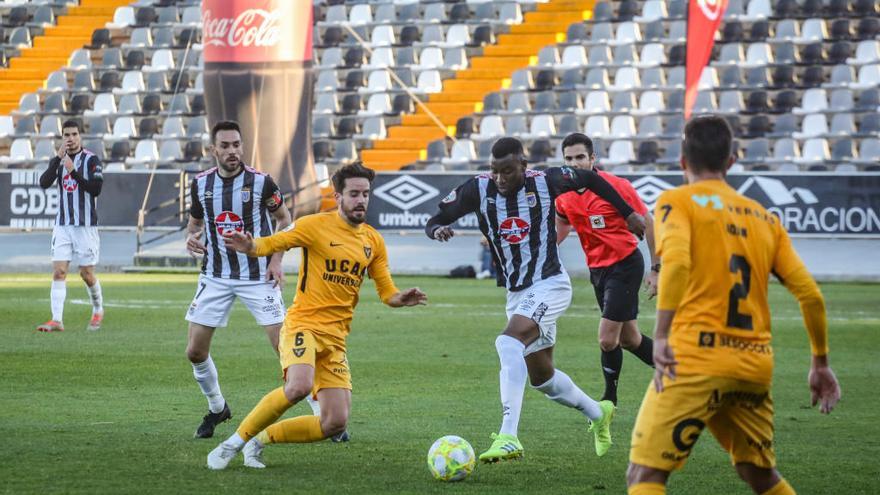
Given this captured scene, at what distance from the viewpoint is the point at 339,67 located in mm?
32406

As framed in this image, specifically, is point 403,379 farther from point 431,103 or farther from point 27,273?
point 431,103

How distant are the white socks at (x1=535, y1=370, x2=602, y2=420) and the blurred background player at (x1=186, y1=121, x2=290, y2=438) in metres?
1.86

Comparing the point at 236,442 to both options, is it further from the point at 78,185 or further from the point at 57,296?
the point at 78,185

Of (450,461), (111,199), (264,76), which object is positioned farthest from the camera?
(111,199)

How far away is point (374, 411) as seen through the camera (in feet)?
32.5

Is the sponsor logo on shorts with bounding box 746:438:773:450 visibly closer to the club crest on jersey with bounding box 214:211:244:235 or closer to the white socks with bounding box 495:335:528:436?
the white socks with bounding box 495:335:528:436

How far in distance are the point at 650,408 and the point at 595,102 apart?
24683 mm

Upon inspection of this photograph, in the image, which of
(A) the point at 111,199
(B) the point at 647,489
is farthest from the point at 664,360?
(A) the point at 111,199

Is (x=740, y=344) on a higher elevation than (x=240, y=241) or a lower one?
lower

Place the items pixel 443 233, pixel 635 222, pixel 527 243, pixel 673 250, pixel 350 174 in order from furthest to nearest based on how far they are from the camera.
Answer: pixel 635 222
pixel 527 243
pixel 443 233
pixel 350 174
pixel 673 250

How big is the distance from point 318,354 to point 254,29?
17834mm

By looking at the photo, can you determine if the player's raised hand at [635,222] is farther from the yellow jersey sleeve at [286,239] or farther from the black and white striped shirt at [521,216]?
the yellow jersey sleeve at [286,239]

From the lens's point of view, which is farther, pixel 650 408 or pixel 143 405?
pixel 143 405

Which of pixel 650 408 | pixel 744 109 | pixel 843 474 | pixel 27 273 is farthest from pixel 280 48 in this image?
pixel 650 408
